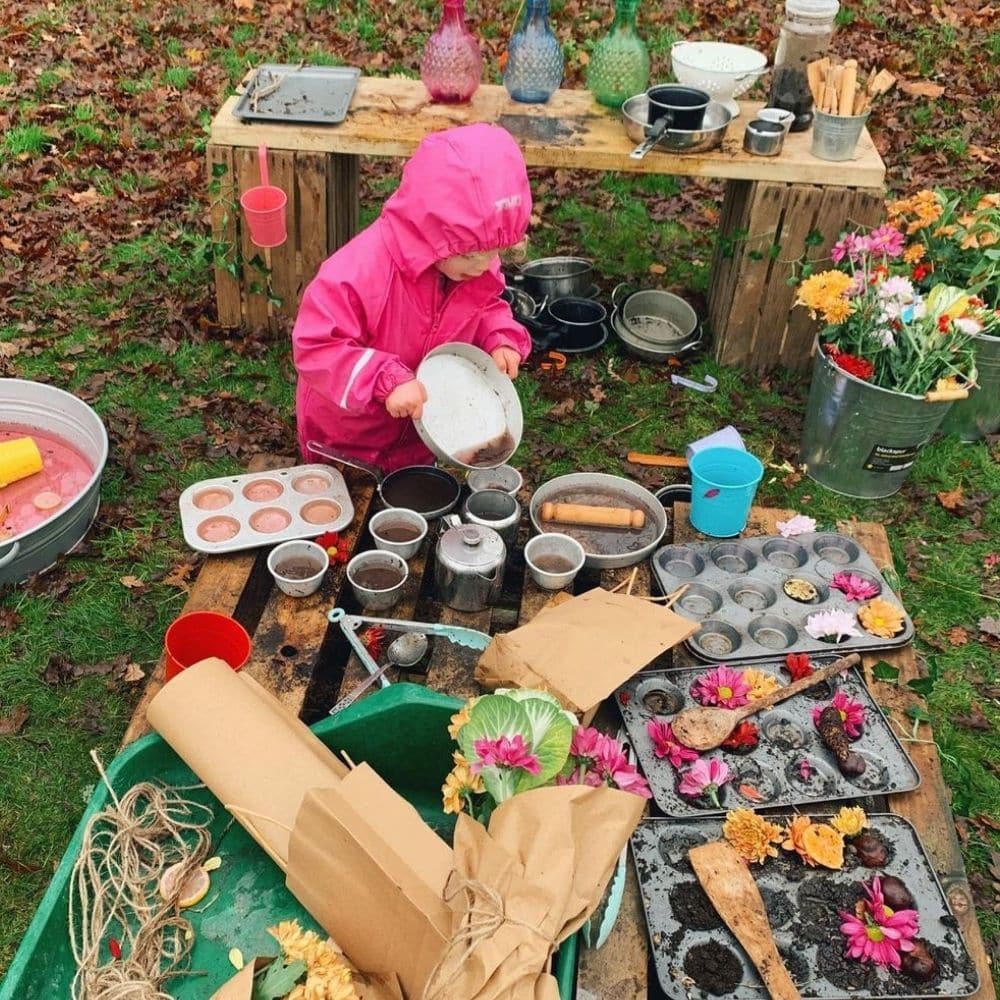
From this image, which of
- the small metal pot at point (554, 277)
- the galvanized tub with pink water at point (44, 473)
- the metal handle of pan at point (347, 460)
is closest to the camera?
the metal handle of pan at point (347, 460)

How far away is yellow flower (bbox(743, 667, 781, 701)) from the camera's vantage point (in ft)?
7.63

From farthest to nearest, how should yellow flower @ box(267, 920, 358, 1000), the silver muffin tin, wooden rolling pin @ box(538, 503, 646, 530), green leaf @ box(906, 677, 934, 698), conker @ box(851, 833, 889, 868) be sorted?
1. wooden rolling pin @ box(538, 503, 646, 530)
2. the silver muffin tin
3. green leaf @ box(906, 677, 934, 698)
4. conker @ box(851, 833, 889, 868)
5. yellow flower @ box(267, 920, 358, 1000)

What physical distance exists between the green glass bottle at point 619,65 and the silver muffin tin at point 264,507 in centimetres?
231

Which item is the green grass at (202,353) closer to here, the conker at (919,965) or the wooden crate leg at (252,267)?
the wooden crate leg at (252,267)

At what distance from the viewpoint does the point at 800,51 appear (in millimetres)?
3992

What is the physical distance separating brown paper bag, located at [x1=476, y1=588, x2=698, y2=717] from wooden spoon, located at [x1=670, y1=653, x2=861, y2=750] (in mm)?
167

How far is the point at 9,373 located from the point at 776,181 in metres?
3.42

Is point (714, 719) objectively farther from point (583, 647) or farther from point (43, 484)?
point (43, 484)

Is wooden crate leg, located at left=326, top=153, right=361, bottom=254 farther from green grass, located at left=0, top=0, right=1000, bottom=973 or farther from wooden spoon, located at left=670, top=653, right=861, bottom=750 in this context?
wooden spoon, located at left=670, top=653, right=861, bottom=750

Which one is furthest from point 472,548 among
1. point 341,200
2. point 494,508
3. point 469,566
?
point 341,200

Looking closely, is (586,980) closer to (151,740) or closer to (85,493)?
(151,740)

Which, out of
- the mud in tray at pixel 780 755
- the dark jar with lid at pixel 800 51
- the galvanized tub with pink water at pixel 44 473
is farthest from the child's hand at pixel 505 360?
the dark jar with lid at pixel 800 51

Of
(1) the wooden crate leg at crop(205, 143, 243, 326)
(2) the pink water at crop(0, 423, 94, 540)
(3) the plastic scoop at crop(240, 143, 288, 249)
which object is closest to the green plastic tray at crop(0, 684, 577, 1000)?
(2) the pink water at crop(0, 423, 94, 540)

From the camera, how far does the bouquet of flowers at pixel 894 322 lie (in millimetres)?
3344
